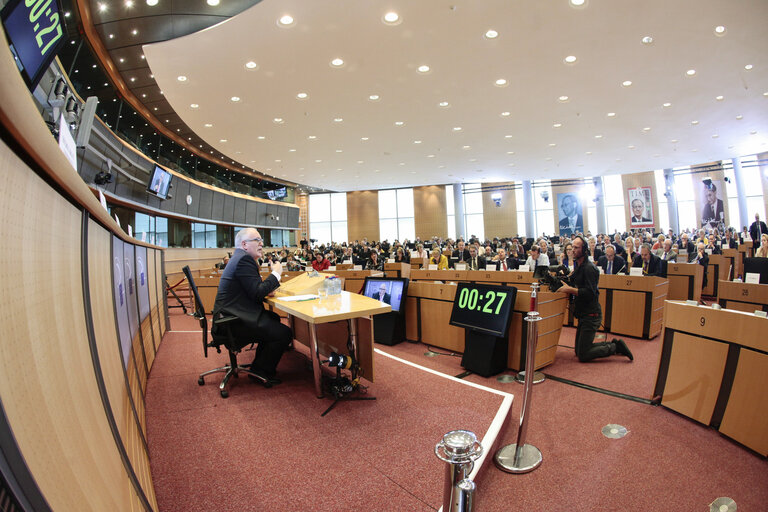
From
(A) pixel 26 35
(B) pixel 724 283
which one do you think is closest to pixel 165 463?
(A) pixel 26 35

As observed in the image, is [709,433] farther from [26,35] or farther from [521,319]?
[26,35]

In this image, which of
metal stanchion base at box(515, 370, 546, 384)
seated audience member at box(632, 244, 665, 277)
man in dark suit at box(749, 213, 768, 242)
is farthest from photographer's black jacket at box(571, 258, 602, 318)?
man in dark suit at box(749, 213, 768, 242)

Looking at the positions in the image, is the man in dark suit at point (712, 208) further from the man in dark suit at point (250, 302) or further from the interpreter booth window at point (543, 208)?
the man in dark suit at point (250, 302)

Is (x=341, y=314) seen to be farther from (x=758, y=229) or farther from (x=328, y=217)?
(x=328, y=217)

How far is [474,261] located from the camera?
8766mm

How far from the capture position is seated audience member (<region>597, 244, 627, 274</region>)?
568cm

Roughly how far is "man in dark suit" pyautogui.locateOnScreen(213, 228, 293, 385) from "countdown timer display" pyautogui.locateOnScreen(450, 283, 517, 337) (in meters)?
1.81

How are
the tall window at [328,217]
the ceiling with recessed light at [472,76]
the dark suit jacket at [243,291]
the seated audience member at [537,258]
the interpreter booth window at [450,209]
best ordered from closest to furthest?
the dark suit jacket at [243,291] → the ceiling with recessed light at [472,76] → the seated audience member at [537,258] → the interpreter booth window at [450,209] → the tall window at [328,217]

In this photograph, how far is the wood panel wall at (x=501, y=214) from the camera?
2155 cm

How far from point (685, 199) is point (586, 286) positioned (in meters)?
19.7

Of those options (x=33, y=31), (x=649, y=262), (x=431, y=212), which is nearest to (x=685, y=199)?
(x=431, y=212)

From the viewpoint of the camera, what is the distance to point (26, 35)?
7.64 feet

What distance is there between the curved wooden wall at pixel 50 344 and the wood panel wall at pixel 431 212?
69.7 feet

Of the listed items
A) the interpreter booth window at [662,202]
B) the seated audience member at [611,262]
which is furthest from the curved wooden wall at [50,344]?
the interpreter booth window at [662,202]
